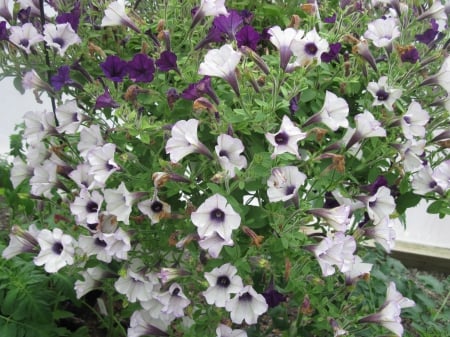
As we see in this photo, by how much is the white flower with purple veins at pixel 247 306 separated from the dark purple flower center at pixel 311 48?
0.50 meters

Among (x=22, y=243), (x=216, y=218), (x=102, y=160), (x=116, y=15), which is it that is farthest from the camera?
(x=22, y=243)

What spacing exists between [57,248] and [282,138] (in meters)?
0.60

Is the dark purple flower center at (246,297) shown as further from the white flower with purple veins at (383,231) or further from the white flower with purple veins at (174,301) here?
the white flower with purple veins at (383,231)

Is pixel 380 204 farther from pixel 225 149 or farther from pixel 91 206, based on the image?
pixel 91 206

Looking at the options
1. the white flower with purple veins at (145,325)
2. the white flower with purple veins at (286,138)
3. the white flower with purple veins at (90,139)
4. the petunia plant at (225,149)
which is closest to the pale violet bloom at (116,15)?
the petunia plant at (225,149)

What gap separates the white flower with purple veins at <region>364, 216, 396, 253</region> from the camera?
138cm

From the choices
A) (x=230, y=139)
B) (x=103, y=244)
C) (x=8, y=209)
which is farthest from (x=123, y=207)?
(x=8, y=209)

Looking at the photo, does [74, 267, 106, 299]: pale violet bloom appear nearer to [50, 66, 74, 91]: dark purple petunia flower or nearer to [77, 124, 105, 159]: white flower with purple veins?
[77, 124, 105, 159]: white flower with purple veins

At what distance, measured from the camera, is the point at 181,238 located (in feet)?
4.55

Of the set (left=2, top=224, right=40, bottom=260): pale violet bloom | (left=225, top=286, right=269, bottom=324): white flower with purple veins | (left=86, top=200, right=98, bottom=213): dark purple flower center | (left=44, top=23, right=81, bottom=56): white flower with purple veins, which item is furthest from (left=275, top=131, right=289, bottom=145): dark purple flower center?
(left=2, top=224, right=40, bottom=260): pale violet bloom

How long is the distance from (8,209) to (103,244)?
0.87m

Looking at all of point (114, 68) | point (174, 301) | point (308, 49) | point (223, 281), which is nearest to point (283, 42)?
point (308, 49)

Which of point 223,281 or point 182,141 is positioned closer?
point 182,141

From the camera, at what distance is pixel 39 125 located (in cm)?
154
